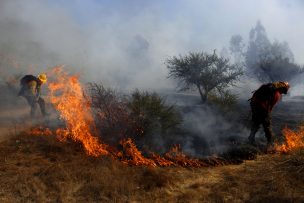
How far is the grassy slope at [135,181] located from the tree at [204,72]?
41.3 ft

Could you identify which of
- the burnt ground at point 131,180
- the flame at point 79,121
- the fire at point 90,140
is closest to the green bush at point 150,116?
the fire at point 90,140

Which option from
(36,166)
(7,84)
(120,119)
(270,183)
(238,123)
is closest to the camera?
(270,183)

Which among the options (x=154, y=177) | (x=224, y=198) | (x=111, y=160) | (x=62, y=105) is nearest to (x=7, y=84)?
(x=62, y=105)

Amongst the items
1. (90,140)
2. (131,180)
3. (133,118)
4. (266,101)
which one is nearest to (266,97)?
(266,101)

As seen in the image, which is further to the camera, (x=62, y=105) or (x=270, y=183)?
(x=62, y=105)

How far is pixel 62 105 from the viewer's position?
Answer: 11.0 m

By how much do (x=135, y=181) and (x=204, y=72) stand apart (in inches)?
602

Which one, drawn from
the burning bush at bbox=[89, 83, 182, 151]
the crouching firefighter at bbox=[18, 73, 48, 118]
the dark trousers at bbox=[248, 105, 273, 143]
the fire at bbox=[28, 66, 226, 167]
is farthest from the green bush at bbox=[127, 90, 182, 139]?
the crouching firefighter at bbox=[18, 73, 48, 118]

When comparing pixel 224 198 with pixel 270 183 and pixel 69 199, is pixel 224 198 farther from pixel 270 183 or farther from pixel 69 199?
pixel 69 199

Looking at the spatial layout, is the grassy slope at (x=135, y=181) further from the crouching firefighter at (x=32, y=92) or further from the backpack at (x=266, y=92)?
the crouching firefighter at (x=32, y=92)

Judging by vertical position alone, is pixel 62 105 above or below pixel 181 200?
above

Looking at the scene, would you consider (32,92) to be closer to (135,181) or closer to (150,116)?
(150,116)

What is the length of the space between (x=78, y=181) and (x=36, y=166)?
1.41 metres

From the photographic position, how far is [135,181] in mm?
7684
